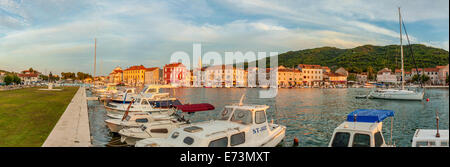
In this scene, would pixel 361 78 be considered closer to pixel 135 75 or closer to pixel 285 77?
pixel 285 77

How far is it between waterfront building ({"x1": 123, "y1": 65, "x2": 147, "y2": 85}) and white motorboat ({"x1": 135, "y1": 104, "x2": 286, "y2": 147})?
467ft

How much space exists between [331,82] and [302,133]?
5455 inches

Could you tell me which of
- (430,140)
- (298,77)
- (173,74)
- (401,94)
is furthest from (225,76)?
(430,140)

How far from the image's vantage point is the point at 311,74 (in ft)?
470

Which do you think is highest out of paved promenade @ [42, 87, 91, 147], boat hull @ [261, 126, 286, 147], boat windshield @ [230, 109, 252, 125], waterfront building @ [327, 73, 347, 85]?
waterfront building @ [327, 73, 347, 85]

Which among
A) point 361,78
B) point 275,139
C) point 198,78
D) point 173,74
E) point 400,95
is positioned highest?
point 173,74

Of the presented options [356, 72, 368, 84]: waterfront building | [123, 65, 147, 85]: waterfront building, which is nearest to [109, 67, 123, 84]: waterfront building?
[123, 65, 147, 85]: waterfront building

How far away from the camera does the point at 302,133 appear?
18031mm

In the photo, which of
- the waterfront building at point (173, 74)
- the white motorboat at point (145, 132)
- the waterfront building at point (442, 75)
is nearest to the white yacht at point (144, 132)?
the white motorboat at point (145, 132)

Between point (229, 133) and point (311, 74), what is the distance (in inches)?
5612

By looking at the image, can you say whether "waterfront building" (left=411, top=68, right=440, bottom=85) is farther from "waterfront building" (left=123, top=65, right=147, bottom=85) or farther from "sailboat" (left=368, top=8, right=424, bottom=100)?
"waterfront building" (left=123, top=65, right=147, bottom=85)

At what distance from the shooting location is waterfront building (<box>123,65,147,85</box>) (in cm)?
15025
